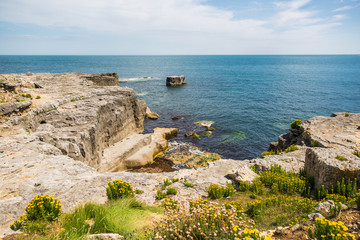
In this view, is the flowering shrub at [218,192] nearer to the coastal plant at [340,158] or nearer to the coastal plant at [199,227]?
the coastal plant at [199,227]

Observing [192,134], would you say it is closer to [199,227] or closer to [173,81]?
[199,227]

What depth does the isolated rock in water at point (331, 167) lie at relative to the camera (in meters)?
10.0

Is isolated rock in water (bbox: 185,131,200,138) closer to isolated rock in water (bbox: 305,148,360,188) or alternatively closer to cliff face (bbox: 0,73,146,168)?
cliff face (bbox: 0,73,146,168)

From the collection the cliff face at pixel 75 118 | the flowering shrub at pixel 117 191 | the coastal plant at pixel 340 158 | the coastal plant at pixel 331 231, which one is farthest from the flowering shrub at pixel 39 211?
the coastal plant at pixel 340 158

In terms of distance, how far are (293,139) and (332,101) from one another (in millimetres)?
43736

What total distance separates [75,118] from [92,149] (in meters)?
3.70

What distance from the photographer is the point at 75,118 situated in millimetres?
19828

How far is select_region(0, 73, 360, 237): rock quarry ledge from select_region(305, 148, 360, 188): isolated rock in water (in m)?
0.04

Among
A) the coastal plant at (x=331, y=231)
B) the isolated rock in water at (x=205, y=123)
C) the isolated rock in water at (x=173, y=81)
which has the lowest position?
the isolated rock in water at (x=205, y=123)

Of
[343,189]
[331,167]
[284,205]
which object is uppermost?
[331,167]

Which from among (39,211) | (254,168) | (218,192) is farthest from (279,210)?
(39,211)

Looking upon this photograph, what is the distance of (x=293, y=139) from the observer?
77.1 feet

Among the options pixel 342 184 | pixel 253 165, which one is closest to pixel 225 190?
pixel 253 165

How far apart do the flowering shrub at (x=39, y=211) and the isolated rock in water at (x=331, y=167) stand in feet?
39.5
